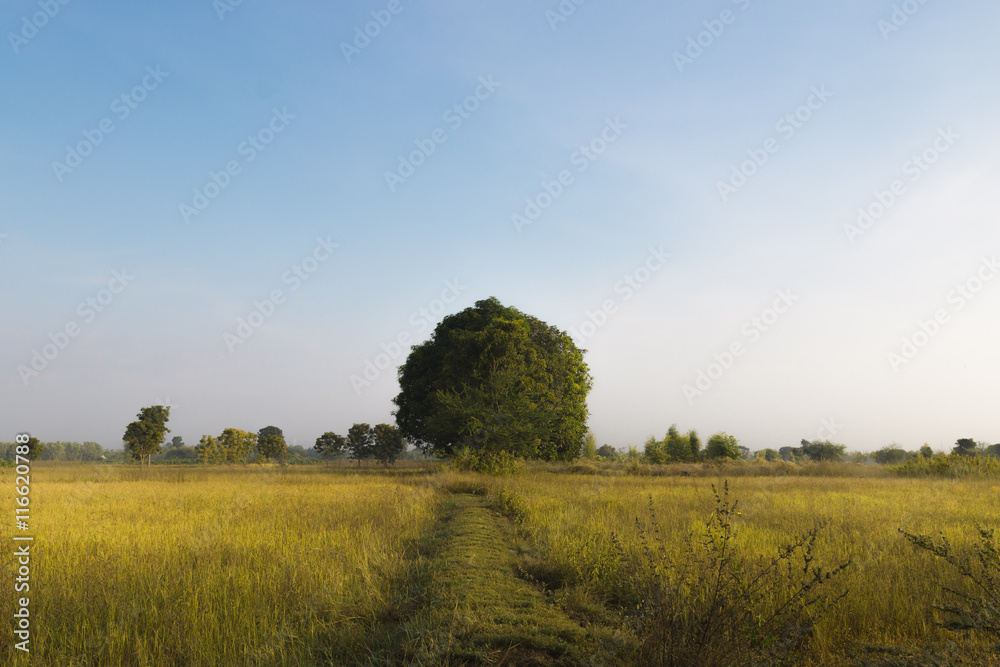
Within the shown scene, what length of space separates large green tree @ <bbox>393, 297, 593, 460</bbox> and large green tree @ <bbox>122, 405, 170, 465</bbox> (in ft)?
99.2

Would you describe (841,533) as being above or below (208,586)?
below

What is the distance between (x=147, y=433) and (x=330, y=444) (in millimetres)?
26305

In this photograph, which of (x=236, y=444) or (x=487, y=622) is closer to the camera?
(x=487, y=622)

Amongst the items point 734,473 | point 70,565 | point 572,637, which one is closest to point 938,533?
point 572,637

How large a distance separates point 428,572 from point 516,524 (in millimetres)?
5062

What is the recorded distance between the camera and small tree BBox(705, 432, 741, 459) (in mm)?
47025

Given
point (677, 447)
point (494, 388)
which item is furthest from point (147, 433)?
point (677, 447)

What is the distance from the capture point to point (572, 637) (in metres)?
4.61

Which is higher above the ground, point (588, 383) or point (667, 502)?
point (588, 383)

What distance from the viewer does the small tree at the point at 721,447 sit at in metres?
47.0

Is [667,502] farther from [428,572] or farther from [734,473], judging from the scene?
[734,473]

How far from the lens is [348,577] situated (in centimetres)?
618

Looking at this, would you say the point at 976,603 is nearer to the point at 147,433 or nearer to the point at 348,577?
the point at 348,577

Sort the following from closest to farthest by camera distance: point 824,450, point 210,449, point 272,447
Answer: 1. point 824,450
2. point 210,449
3. point 272,447
